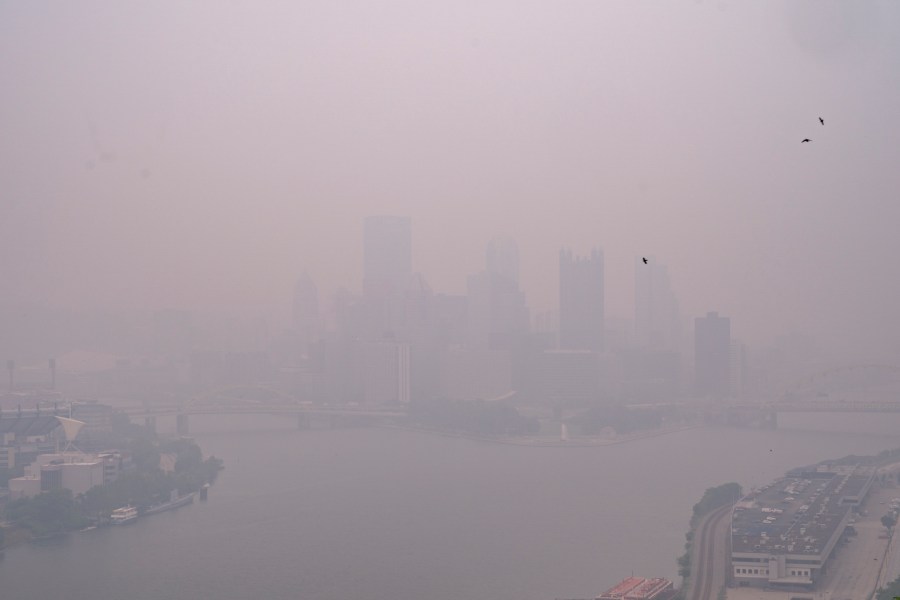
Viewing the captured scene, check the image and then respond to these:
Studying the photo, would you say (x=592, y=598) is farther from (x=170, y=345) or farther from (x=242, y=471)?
(x=170, y=345)

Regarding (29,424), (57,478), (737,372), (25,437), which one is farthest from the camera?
(737,372)

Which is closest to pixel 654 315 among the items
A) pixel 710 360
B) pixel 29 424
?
pixel 710 360

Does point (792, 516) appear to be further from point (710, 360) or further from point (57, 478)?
point (710, 360)

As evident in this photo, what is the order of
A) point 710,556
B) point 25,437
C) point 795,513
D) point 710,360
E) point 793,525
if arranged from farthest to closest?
point 710,360
point 25,437
point 795,513
point 793,525
point 710,556

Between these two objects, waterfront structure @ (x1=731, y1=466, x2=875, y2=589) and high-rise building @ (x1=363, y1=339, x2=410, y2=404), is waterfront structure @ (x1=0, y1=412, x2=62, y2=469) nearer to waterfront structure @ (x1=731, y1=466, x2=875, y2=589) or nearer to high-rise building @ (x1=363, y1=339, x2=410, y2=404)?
waterfront structure @ (x1=731, y1=466, x2=875, y2=589)

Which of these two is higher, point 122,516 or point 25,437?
point 25,437

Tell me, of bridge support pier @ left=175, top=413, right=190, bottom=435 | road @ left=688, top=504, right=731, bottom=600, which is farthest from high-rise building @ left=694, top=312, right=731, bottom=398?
road @ left=688, top=504, right=731, bottom=600

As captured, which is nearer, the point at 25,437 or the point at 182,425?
the point at 25,437

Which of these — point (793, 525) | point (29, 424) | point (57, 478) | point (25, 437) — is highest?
point (29, 424)
